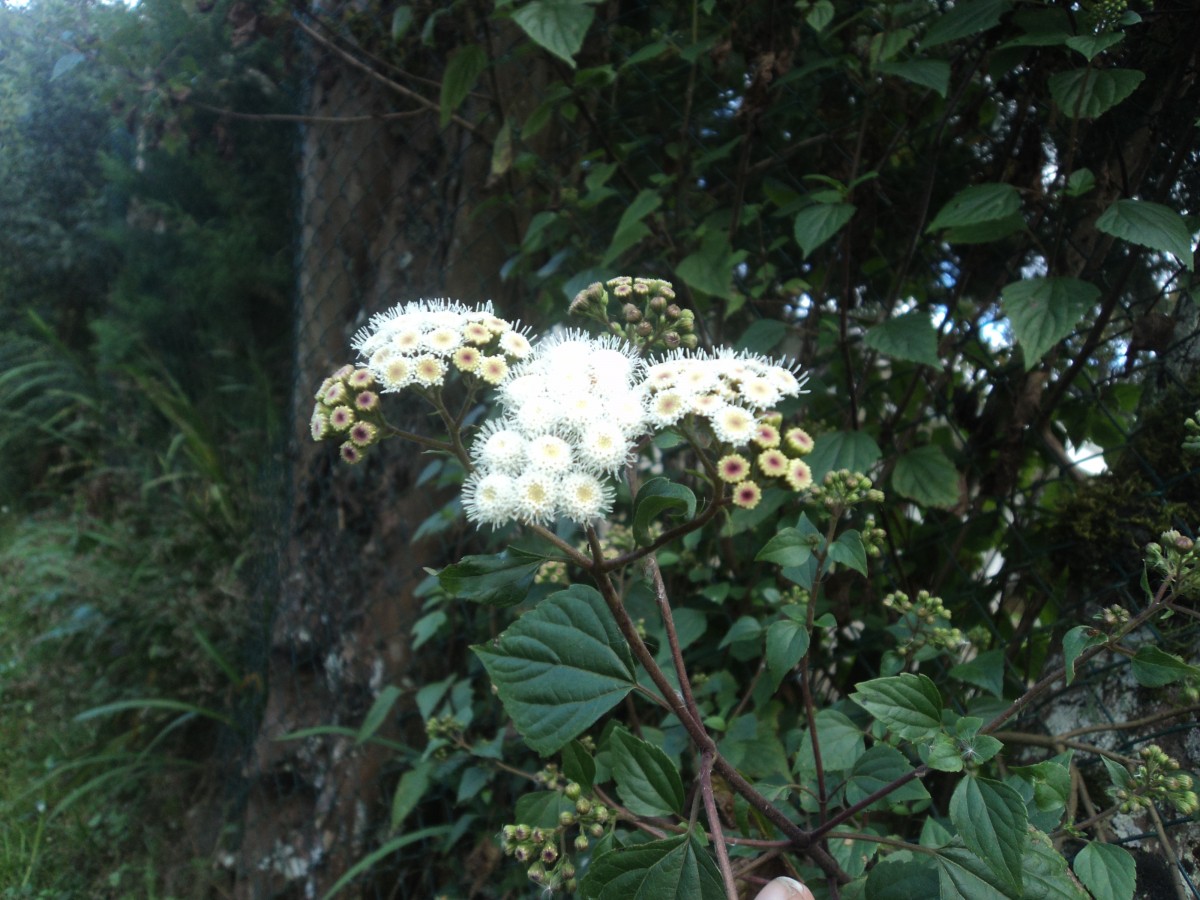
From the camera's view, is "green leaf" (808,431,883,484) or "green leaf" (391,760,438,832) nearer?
"green leaf" (808,431,883,484)

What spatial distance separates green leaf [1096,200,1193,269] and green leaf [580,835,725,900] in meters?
0.91

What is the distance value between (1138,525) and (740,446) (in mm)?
818

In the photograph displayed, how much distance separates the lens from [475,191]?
81.3 inches

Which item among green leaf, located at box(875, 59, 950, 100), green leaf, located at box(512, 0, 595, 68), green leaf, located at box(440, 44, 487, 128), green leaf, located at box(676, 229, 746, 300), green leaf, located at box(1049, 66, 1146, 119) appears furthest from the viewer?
green leaf, located at box(440, 44, 487, 128)

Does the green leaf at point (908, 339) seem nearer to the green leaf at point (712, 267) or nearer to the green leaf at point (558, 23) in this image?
the green leaf at point (712, 267)

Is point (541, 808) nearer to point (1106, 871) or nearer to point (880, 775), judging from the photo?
point (880, 775)

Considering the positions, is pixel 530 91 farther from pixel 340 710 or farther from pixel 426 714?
pixel 340 710

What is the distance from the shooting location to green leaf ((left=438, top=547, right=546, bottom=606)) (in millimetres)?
745

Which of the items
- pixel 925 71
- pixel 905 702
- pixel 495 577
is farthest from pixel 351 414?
pixel 925 71

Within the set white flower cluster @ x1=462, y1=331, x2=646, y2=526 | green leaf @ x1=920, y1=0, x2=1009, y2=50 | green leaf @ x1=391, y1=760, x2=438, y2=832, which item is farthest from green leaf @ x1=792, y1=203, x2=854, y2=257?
green leaf @ x1=391, y1=760, x2=438, y2=832

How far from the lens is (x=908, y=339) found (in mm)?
1216

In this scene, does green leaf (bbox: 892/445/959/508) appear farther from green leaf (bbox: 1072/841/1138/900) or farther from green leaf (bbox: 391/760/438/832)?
green leaf (bbox: 391/760/438/832)

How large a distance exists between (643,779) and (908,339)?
0.81 meters

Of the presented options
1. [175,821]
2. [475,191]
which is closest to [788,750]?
[475,191]
